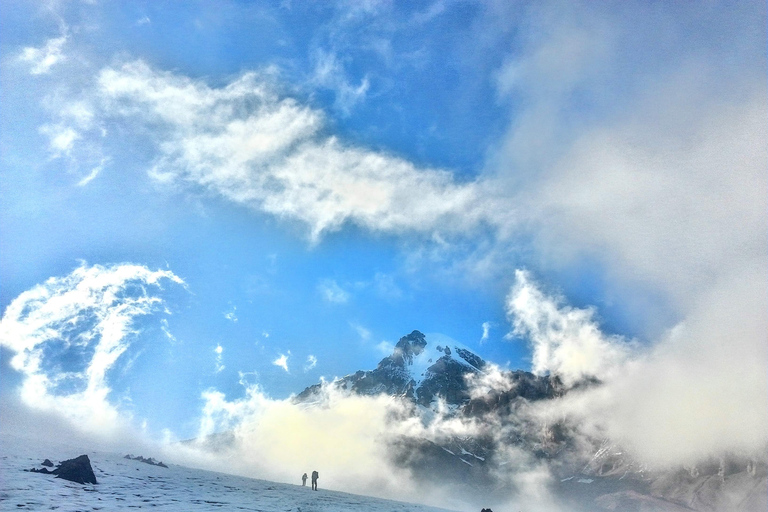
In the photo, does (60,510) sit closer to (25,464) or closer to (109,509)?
(109,509)

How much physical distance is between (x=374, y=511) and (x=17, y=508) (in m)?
43.6

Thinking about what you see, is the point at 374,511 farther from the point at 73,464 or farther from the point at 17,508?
the point at 17,508

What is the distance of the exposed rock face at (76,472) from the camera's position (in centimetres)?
5072

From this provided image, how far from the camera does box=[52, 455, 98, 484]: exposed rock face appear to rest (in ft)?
166

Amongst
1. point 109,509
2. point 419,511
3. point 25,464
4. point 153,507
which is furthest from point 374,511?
point 25,464

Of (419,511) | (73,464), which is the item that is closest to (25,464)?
(73,464)

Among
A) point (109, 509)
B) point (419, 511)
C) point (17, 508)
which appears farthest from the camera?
point (419, 511)

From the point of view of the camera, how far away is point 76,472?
51.8 m

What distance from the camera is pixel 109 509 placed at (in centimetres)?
3675

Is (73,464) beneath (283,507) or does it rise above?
above

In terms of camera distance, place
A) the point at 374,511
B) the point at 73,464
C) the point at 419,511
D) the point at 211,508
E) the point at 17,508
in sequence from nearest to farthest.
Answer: the point at 17,508
the point at 211,508
the point at 73,464
the point at 374,511
the point at 419,511

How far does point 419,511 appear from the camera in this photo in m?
74.4

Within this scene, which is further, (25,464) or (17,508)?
(25,464)

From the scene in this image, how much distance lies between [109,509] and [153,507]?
4626 mm
